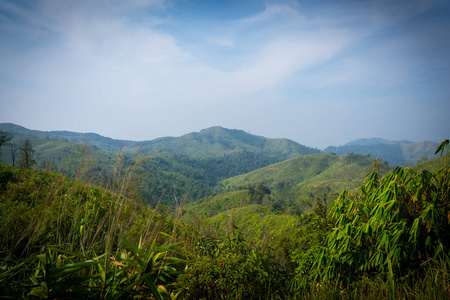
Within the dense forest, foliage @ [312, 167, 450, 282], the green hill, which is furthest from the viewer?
the green hill

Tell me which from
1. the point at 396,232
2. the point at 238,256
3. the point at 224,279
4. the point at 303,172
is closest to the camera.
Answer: the point at 224,279

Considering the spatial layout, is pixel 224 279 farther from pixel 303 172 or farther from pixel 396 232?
pixel 303 172

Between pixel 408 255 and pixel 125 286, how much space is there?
2493 millimetres

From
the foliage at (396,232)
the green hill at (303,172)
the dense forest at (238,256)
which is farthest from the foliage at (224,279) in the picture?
the green hill at (303,172)

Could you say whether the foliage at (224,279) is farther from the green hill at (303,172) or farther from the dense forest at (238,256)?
the green hill at (303,172)

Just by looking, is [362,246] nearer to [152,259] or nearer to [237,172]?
[152,259]

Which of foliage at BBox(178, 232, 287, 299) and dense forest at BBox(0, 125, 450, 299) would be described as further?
foliage at BBox(178, 232, 287, 299)

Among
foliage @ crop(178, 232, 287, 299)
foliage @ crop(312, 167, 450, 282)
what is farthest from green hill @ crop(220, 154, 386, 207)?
foliage @ crop(178, 232, 287, 299)

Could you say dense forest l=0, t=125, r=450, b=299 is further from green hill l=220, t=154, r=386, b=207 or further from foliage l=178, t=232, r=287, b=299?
green hill l=220, t=154, r=386, b=207

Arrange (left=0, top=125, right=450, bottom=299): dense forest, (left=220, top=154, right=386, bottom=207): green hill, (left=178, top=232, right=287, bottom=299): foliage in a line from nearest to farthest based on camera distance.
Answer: (left=0, top=125, right=450, bottom=299): dense forest → (left=178, top=232, right=287, bottom=299): foliage → (left=220, top=154, right=386, bottom=207): green hill

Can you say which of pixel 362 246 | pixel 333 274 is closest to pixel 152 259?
pixel 333 274

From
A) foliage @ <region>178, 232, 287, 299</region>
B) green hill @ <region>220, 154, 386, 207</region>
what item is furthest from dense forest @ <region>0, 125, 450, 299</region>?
green hill @ <region>220, 154, 386, 207</region>

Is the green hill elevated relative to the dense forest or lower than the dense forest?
lower

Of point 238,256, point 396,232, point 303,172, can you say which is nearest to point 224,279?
point 238,256
